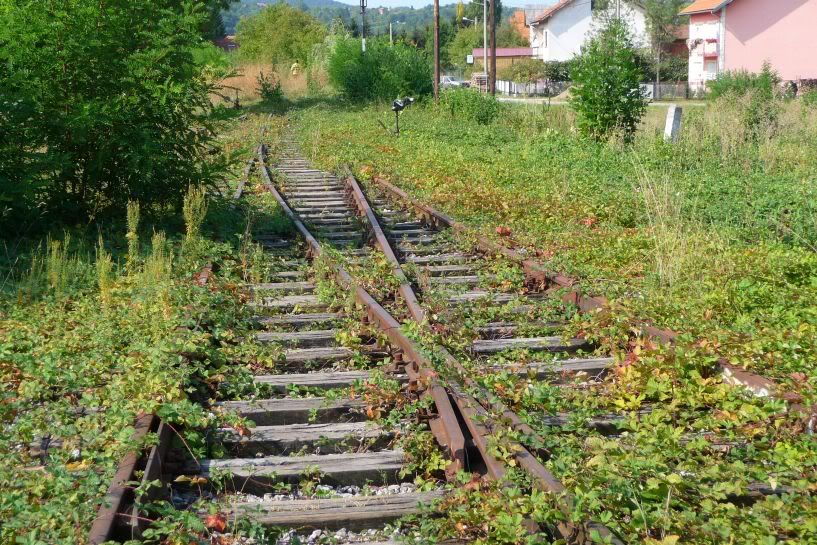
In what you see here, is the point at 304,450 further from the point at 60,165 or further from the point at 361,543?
the point at 60,165

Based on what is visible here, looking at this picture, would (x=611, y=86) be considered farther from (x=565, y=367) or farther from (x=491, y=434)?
(x=491, y=434)

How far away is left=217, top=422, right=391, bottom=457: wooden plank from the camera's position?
4.89 meters

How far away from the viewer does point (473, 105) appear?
2647 cm

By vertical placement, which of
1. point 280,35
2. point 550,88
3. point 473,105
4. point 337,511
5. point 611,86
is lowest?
point 337,511

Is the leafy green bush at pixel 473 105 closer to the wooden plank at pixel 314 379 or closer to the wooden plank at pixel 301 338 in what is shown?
the wooden plank at pixel 301 338

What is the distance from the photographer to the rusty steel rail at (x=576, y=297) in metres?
4.98

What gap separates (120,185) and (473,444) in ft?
24.3

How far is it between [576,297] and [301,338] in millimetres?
2247

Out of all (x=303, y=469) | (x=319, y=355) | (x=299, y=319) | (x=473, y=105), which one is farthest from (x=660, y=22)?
(x=303, y=469)

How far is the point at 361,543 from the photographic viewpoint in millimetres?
3861

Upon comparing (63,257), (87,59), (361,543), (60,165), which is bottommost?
(361,543)

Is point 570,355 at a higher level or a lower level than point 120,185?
lower

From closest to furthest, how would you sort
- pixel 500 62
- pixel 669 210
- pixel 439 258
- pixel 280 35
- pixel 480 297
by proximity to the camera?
pixel 480 297 → pixel 439 258 → pixel 669 210 → pixel 280 35 → pixel 500 62

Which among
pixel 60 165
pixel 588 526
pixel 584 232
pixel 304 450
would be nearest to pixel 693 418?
pixel 588 526
